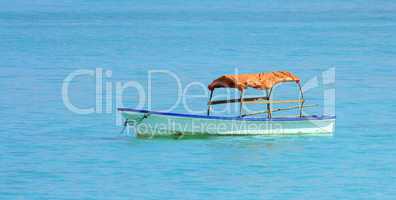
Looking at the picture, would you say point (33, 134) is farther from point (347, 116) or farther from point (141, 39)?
point (141, 39)

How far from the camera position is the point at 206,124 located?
140 ft

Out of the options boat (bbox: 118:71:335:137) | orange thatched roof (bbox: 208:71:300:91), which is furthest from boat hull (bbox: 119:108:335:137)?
orange thatched roof (bbox: 208:71:300:91)

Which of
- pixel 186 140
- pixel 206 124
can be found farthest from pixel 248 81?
pixel 186 140

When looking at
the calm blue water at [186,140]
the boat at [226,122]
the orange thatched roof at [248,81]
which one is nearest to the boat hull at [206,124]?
the boat at [226,122]

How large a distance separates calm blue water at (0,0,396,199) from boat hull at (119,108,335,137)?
22.7 inches

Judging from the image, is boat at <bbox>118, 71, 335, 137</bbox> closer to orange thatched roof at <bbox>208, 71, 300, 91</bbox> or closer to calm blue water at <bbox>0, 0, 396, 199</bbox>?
orange thatched roof at <bbox>208, 71, 300, 91</bbox>

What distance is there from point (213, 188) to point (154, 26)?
3938 inches

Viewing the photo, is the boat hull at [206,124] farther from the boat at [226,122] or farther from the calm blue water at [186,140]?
the calm blue water at [186,140]

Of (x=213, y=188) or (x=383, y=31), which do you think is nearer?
(x=213, y=188)

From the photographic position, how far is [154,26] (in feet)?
450

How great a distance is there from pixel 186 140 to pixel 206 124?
193cm

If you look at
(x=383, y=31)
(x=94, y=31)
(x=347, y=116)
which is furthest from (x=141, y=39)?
(x=347, y=116)

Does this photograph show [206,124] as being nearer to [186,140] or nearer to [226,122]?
[226,122]

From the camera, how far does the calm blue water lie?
126 ft
